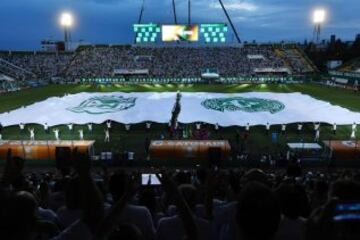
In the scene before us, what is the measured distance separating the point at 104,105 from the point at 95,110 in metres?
1.73

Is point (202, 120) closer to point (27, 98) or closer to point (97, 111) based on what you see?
point (97, 111)

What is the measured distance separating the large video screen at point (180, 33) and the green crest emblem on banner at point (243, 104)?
56.3m

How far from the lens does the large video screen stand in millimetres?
88562

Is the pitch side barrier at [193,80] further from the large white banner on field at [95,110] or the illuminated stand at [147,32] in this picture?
the large white banner on field at [95,110]

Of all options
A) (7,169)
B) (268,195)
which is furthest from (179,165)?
(268,195)

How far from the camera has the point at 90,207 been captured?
3.30 m

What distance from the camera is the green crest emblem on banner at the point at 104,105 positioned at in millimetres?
30938

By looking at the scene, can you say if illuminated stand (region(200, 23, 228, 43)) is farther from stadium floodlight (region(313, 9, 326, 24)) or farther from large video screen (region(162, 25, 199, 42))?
stadium floodlight (region(313, 9, 326, 24))

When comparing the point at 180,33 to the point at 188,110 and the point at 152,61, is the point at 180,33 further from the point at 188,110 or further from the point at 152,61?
the point at 188,110

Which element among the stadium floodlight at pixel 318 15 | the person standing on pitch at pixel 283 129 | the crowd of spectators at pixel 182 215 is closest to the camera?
the crowd of spectators at pixel 182 215

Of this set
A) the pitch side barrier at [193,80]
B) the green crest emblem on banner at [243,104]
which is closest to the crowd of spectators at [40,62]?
the pitch side barrier at [193,80]

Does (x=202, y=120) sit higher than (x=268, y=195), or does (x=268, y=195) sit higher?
(x=268, y=195)

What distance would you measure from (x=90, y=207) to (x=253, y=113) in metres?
28.1

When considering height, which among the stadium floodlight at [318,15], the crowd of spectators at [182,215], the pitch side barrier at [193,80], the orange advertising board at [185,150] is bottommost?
the orange advertising board at [185,150]
